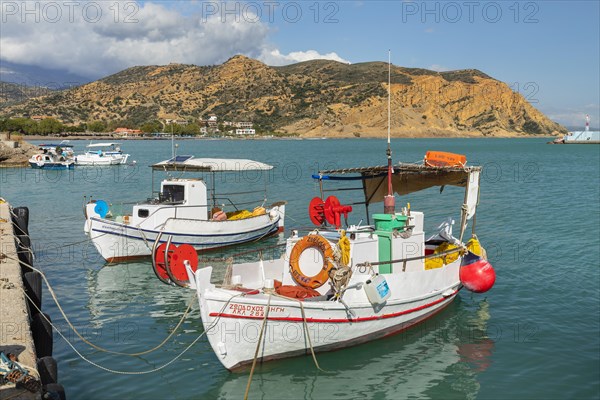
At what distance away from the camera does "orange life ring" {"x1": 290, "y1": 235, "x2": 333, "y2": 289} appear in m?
13.3

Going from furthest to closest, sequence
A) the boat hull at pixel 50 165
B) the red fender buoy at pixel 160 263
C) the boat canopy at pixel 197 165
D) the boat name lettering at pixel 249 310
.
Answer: the boat hull at pixel 50 165
the boat canopy at pixel 197 165
the red fender buoy at pixel 160 263
the boat name lettering at pixel 249 310

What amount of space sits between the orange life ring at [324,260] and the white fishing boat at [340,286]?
0.08ft

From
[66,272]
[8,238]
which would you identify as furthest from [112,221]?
[8,238]

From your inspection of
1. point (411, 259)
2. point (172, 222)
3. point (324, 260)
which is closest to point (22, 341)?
point (324, 260)

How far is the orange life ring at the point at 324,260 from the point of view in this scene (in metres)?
13.3

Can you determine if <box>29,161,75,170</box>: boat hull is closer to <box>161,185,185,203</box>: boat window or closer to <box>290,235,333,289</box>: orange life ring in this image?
<box>161,185,185,203</box>: boat window

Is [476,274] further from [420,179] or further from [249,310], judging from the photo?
[249,310]

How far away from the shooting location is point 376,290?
12.8m

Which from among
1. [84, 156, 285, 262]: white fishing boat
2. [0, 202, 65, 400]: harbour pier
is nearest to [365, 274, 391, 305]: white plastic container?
[0, 202, 65, 400]: harbour pier

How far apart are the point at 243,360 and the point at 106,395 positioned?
9.37 feet

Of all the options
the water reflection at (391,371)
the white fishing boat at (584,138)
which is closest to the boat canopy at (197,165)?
the water reflection at (391,371)

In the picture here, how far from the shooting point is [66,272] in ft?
69.1

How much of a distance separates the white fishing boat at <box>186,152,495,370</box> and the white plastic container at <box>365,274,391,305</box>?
24 millimetres

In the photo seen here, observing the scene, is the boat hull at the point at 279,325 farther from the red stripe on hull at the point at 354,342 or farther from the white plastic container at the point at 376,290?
the white plastic container at the point at 376,290
